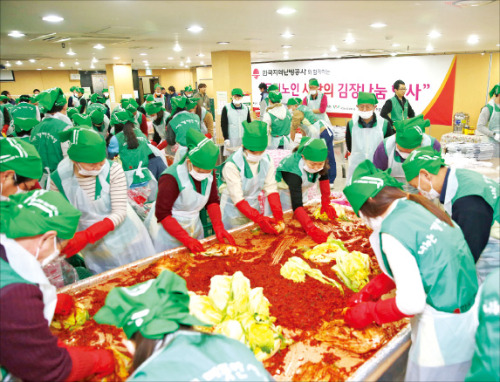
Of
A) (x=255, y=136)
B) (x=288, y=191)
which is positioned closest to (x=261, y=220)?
(x=255, y=136)

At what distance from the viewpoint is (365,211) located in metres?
1.75

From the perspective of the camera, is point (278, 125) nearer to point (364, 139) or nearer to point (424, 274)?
point (364, 139)

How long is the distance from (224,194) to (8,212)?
7.16ft

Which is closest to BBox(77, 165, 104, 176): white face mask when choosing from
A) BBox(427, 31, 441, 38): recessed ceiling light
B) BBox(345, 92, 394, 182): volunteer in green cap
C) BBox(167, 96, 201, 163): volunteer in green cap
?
BBox(167, 96, 201, 163): volunteer in green cap

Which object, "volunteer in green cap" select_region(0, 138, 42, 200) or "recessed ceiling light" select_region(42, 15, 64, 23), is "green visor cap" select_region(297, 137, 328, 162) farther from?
"recessed ceiling light" select_region(42, 15, 64, 23)

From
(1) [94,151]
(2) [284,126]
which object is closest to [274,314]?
(1) [94,151]

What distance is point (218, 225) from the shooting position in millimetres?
2828

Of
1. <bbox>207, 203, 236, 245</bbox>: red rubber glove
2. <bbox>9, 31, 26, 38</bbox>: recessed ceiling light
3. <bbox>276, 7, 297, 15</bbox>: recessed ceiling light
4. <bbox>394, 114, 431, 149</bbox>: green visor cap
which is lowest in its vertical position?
<bbox>207, 203, 236, 245</bbox>: red rubber glove

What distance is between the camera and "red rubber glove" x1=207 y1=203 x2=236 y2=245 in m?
2.73

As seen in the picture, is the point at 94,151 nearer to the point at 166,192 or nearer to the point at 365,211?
the point at 166,192

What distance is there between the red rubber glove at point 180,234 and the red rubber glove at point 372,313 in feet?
3.63

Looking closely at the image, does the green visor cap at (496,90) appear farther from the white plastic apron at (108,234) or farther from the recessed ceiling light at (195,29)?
the white plastic apron at (108,234)

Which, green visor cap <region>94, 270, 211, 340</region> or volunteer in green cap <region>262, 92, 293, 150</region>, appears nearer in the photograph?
green visor cap <region>94, 270, 211, 340</region>

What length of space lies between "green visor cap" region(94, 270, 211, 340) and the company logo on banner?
9.70 metres
